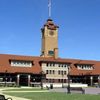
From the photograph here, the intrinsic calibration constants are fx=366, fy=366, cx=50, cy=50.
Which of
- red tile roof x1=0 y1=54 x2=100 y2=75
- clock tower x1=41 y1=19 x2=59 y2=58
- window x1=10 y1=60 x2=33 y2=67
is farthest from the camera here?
clock tower x1=41 y1=19 x2=59 y2=58

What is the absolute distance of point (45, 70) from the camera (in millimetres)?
98625

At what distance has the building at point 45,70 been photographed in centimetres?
9331

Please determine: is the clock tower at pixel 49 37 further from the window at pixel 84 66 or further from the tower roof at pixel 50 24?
the window at pixel 84 66

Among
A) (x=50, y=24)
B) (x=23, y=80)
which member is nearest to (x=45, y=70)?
(x=23, y=80)

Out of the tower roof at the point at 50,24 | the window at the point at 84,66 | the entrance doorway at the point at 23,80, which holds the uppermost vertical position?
the tower roof at the point at 50,24

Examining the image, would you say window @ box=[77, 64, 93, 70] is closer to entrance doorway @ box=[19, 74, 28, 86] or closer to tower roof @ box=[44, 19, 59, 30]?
entrance doorway @ box=[19, 74, 28, 86]

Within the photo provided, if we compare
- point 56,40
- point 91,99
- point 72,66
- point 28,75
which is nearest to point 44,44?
point 56,40

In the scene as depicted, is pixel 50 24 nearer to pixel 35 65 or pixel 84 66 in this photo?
pixel 84 66

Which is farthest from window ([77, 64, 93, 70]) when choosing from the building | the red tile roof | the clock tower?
the clock tower

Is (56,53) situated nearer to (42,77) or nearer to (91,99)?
(42,77)

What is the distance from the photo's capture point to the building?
306ft

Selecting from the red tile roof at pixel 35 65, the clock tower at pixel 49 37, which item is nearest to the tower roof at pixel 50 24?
the clock tower at pixel 49 37

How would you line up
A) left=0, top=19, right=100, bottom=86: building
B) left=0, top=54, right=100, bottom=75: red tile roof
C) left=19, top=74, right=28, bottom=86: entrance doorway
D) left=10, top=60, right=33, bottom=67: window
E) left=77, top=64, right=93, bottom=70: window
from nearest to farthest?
1. left=0, top=19, right=100, bottom=86: building
2. left=0, top=54, right=100, bottom=75: red tile roof
3. left=19, top=74, right=28, bottom=86: entrance doorway
4. left=10, top=60, right=33, bottom=67: window
5. left=77, top=64, right=93, bottom=70: window

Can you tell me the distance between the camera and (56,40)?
11688cm
